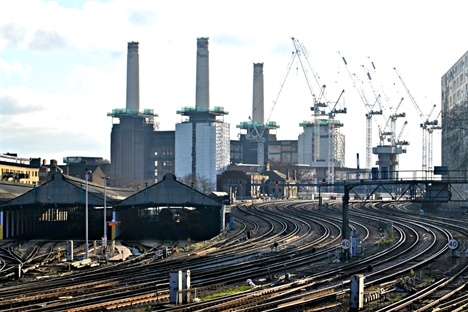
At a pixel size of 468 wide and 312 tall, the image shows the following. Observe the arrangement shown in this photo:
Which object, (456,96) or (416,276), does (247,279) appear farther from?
(456,96)

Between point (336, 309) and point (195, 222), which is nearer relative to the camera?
point (336, 309)

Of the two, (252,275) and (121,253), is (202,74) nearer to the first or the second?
(121,253)

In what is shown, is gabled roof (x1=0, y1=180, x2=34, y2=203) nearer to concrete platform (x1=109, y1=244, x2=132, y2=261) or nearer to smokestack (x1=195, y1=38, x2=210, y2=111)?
concrete platform (x1=109, y1=244, x2=132, y2=261)

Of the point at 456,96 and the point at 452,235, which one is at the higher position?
the point at 456,96

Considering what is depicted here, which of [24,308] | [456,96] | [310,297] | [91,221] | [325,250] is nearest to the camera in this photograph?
[24,308]

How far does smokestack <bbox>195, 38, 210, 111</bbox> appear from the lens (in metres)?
186

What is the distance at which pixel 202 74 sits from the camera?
18750 centimetres

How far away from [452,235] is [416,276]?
1072 inches

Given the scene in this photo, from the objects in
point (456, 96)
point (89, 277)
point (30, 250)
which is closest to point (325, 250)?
point (89, 277)

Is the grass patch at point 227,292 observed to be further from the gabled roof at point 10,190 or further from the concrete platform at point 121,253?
the gabled roof at point 10,190

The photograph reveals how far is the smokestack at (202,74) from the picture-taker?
186 metres

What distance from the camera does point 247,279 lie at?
3678 cm

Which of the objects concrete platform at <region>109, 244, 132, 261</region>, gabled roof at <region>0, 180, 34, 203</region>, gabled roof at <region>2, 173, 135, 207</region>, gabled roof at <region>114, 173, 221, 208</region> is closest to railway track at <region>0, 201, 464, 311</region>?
concrete platform at <region>109, 244, 132, 261</region>

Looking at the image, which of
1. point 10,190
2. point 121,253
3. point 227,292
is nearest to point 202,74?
point 10,190
